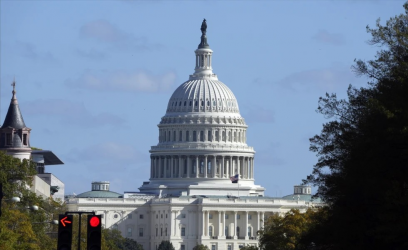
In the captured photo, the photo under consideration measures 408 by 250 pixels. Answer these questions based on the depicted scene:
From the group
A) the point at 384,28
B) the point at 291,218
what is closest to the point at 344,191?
the point at 384,28

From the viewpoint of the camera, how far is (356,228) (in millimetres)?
79625

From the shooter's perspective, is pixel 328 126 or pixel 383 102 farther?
pixel 328 126

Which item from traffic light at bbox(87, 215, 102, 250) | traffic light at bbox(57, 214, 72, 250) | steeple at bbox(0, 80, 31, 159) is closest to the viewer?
traffic light at bbox(87, 215, 102, 250)

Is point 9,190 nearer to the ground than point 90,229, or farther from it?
farther from it

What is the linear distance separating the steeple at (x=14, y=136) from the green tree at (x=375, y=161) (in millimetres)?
70524

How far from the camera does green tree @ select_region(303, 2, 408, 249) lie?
249 feet

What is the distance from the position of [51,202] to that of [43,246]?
81.6 ft

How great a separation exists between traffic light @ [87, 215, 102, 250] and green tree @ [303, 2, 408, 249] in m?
16.0

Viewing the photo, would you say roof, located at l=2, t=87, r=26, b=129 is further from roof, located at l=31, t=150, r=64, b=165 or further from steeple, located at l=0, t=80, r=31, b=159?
roof, located at l=31, t=150, r=64, b=165

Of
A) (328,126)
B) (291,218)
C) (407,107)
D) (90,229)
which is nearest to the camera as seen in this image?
(90,229)

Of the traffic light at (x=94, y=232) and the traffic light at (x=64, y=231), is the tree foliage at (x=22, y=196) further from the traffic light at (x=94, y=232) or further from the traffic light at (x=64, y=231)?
the traffic light at (x=94, y=232)

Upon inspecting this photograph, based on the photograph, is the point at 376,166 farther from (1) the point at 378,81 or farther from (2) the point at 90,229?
(2) the point at 90,229

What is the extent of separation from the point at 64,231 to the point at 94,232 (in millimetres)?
1746

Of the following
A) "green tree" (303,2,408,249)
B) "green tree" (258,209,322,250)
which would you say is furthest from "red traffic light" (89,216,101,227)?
"green tree" (258,209,322,250)
